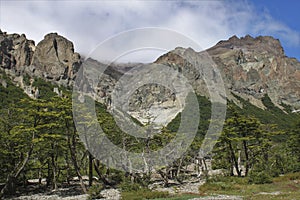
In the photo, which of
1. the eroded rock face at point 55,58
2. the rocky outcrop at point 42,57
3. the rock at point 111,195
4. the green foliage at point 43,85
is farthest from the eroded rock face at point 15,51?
the rock at point 111,195

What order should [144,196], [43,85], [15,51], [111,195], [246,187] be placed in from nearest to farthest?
[144,196]
[111,195]
[246,187]
[43,85]
[15,51]

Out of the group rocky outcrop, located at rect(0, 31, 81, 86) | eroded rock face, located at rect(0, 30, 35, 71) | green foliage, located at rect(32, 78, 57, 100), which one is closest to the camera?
green foliage, located at rect(32, 78, 57, 100)

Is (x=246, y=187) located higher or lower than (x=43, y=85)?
lower

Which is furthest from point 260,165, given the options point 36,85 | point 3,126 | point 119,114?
point 36,85

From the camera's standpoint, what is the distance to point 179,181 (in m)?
38.7

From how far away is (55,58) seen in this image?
18262cm

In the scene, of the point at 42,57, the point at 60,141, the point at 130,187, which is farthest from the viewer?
the point at 42,57

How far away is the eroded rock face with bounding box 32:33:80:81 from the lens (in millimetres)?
176625

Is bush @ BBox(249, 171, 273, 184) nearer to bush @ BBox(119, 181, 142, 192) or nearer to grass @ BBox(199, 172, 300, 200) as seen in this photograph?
grass @ BBox(199, 172, 300, 200)

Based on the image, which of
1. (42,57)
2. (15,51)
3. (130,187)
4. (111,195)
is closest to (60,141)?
(111,195)

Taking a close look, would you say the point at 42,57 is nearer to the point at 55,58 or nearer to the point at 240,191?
the point at 55,58

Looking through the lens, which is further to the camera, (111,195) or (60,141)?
(60,141)

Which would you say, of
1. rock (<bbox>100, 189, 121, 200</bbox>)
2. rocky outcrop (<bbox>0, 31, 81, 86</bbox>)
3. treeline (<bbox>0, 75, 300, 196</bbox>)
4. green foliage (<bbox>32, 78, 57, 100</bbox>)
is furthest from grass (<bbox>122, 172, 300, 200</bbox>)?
rocky outcrop (<bbox>0, 31, 81, 86</bbox>)

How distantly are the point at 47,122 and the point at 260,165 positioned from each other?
27047 millimetres
